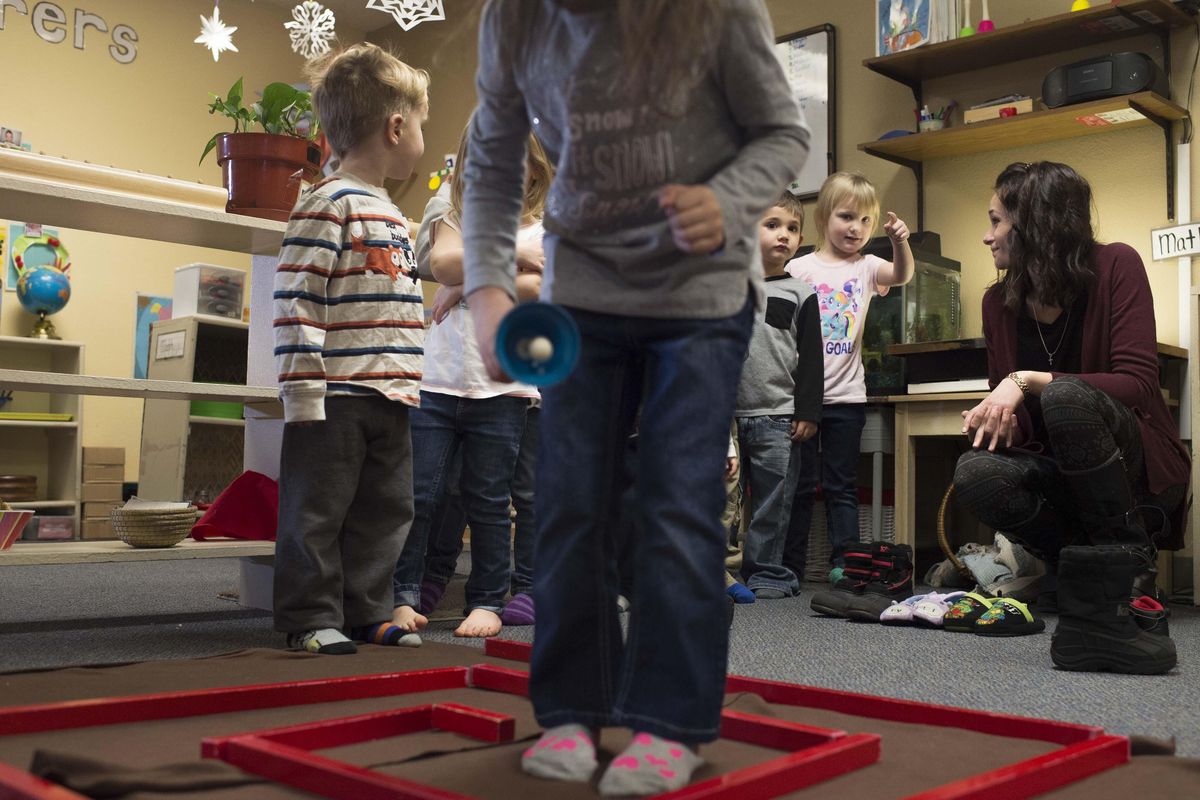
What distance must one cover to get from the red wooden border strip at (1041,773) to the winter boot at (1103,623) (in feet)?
2.31

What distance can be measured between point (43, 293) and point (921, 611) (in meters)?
4.47

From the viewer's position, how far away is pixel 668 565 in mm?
938

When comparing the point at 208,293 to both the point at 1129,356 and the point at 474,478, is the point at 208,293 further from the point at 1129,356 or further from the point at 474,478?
the point at 1129,356

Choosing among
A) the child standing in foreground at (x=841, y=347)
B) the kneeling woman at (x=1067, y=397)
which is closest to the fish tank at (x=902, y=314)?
the child standing in foreground at (x=841, y=347)

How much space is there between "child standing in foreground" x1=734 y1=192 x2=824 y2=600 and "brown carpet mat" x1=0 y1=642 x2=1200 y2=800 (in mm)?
1600

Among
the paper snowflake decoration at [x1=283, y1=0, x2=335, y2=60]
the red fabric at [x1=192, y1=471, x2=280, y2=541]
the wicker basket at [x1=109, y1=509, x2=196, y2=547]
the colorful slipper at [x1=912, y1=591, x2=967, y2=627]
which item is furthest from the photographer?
the paper snowflake decoration at [x1=283, y1=0, x2=335, y2=60]

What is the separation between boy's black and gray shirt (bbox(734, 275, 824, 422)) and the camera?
2992 millimetres

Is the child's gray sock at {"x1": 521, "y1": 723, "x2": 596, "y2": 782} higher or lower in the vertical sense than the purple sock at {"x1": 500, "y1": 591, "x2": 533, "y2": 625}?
higher

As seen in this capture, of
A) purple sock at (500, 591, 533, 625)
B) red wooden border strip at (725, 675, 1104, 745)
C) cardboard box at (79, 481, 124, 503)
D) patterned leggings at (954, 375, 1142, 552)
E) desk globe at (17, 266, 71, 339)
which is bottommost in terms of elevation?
purple sock at (500, 591, 533, 625)

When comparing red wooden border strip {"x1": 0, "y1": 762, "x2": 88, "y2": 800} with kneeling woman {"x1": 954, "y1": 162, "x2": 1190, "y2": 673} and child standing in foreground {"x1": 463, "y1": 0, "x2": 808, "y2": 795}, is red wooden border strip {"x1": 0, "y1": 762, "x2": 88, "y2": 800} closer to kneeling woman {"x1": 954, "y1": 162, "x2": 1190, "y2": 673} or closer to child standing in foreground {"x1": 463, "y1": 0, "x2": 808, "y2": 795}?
child standing in foreground {"x1": 463, "y1": 0, "x2": 808, "y2": 795}

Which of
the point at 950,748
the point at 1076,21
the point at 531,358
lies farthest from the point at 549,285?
the point at 1076,21

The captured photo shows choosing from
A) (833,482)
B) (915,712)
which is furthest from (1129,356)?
(915,712)

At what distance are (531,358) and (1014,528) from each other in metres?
1.84

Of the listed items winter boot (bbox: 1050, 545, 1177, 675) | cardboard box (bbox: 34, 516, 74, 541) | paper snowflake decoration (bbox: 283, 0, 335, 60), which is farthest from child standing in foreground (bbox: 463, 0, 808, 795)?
cardboard box (bbox: 34, 516, 74, 541)
